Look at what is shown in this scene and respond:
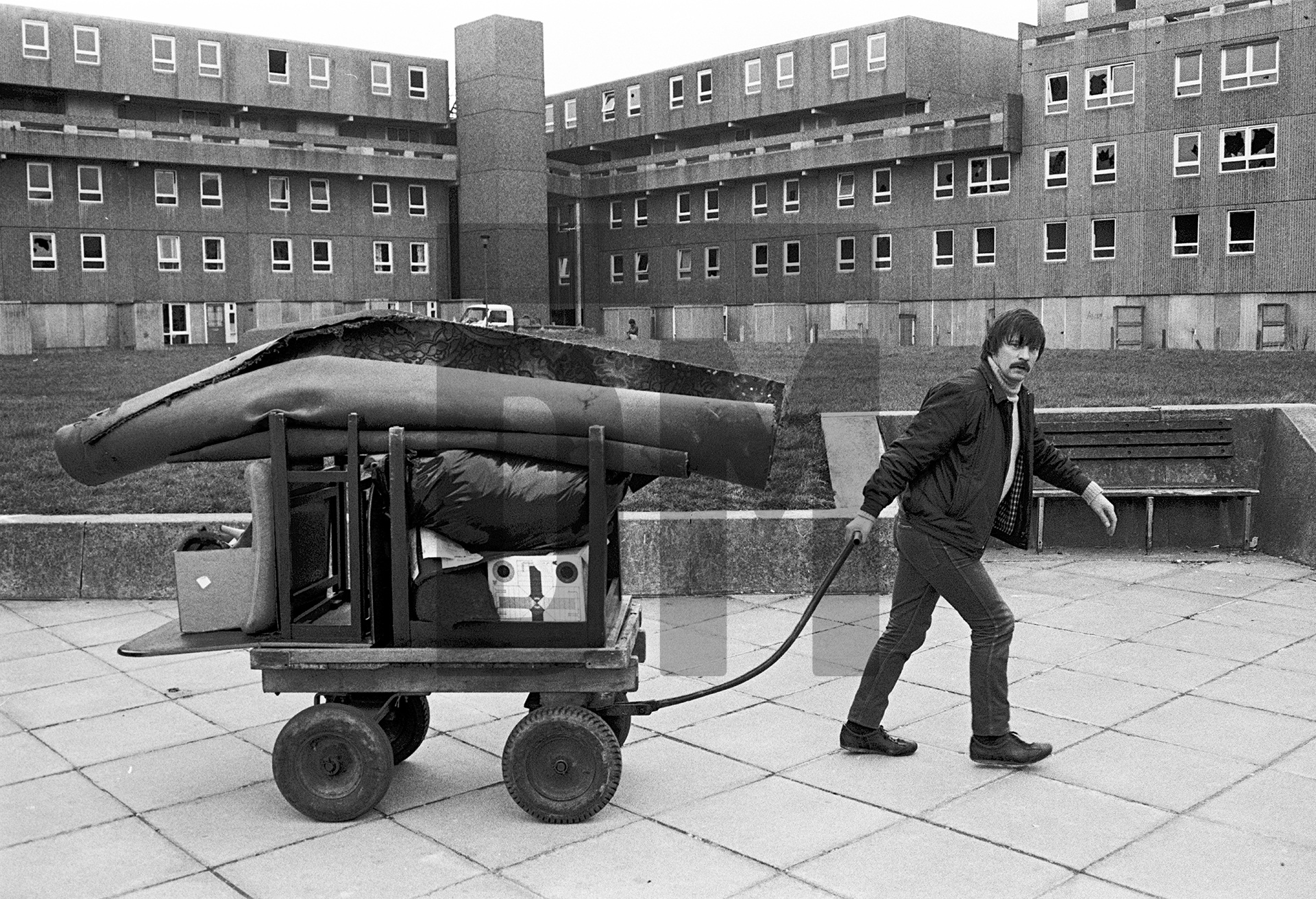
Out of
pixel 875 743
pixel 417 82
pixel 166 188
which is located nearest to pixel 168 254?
pixel 166 188

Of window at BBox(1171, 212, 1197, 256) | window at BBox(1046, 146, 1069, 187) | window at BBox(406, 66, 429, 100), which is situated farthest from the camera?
window at BBox(406, 66, 429, 100)

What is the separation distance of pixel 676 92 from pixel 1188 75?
28.7 meters

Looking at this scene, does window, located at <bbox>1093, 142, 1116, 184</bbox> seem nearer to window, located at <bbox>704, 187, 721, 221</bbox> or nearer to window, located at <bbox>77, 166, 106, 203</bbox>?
window, located at <bbox>704, 187, 721, 221</bbox>

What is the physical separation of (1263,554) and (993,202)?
43406mm

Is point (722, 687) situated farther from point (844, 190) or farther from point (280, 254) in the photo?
point (280, 254)

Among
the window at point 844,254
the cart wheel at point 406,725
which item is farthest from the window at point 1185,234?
the cart wheel at point 406,725

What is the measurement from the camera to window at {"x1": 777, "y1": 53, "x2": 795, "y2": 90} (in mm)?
62438

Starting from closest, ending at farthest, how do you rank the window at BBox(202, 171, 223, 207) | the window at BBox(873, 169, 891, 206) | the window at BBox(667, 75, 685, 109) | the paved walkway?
the paved walkway → the window at BBox(873, 169, 891, 206) → the window at BBox(202, 171, 223, 207) → the window at BBox(667, 75, 685, 109)

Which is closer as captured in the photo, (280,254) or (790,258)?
(790,258)

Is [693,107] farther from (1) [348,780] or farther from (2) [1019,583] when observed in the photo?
(1) [348,780]

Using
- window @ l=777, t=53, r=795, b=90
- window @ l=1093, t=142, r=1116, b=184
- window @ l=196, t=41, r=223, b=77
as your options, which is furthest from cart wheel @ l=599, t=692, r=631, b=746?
window @ l=196, t=41, r=223, b=77

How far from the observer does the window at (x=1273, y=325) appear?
1759 inches

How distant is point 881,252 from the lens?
184 feet

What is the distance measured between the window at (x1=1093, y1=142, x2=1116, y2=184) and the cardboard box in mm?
47726
